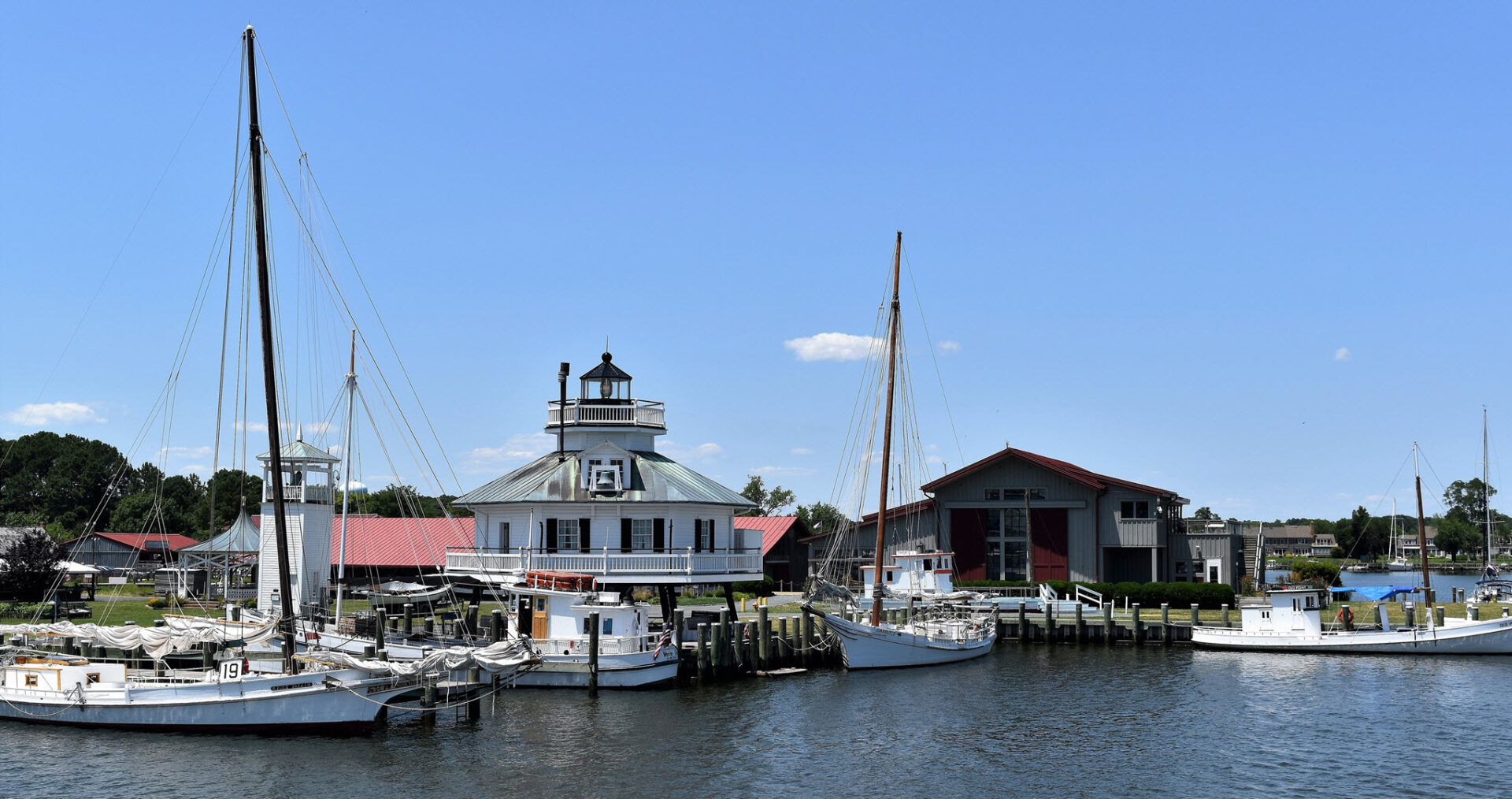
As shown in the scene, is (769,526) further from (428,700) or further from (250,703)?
(250,703)

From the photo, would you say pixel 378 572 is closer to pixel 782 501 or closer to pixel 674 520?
pixel 674 520

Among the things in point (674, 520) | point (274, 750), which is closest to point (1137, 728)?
point (674, 520)

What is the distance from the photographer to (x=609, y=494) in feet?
153

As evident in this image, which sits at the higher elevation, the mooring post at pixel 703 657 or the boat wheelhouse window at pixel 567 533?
the boat wheelhouse window at pixel 567 533

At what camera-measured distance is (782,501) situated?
134625 millimetres

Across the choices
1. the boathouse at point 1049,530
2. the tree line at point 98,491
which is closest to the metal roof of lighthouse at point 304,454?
the boathouse at point 1049,530

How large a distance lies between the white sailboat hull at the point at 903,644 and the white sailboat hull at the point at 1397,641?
37.2ft

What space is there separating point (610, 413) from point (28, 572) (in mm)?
32946

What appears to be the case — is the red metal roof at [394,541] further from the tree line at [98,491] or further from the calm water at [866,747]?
the tree line at [98,491]

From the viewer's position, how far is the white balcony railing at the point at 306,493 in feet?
155

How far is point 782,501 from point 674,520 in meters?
88.2

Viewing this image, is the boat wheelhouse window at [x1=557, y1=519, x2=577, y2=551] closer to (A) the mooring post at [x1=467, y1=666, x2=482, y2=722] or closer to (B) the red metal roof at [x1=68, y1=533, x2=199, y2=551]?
(A) the mooring post at [x1=467, y1=666, x2=482, y2=722]

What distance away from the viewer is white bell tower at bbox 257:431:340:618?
150 ft

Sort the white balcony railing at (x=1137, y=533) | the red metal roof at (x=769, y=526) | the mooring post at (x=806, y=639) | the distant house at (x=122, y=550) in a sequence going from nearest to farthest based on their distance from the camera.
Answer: the mooring post at (x=806, y=639), the white balcony railing at (x=1137, y=533), the red metal roof at (x=769, y=526), the distant house at (x=122, y=550)
